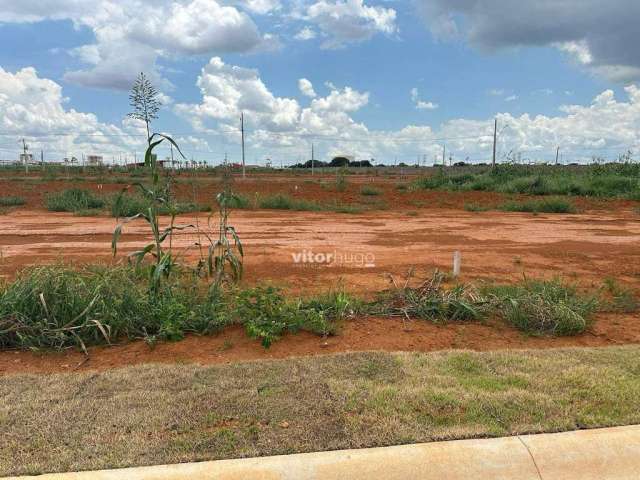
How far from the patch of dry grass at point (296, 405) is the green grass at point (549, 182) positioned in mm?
21799

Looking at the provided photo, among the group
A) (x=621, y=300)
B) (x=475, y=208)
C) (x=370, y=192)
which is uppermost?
(x=370, y=192)

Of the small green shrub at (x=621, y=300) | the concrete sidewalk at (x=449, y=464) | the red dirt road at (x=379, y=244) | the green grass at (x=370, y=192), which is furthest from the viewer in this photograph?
the green grass at (x=370, y=192)

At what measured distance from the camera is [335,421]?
293 cm

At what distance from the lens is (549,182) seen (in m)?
24.3

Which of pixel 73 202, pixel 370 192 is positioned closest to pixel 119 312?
pixel 73 202

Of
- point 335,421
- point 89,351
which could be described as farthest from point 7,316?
point 335,421

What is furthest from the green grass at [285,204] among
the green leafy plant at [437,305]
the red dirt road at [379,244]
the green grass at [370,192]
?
the green leafy plant at [437,305]

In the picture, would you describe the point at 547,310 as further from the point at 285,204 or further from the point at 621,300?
the point at 285,204

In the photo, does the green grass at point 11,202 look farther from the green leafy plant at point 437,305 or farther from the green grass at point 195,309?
the green leafy plant at point 437,305

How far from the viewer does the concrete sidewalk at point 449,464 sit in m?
2.47

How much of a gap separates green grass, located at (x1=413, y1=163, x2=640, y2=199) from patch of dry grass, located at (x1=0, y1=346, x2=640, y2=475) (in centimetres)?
2180

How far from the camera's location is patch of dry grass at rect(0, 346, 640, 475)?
269cm

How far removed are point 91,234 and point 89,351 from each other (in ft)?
26.6

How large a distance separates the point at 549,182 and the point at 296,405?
80.5ft
